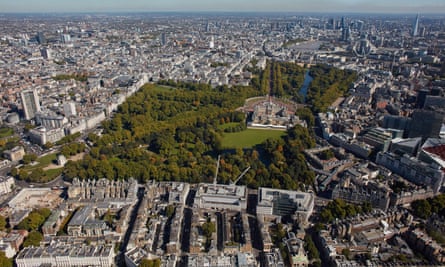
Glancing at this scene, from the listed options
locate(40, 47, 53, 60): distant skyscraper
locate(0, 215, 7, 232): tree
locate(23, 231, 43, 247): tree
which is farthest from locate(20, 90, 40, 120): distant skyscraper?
locate(40, 47, 53, 60): distant skyscraper

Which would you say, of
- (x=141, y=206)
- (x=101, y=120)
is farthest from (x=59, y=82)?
(x=141, y=206)

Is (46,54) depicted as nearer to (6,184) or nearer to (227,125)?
(227,125)

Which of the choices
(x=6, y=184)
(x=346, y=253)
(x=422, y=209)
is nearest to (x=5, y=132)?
(x=6, y=184)

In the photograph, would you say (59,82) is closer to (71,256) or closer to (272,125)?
(272,125)

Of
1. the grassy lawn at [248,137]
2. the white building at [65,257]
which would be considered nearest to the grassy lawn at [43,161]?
the white building at [65,257]

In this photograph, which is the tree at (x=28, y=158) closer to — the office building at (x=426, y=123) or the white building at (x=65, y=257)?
the white building at (x=65, y=257)
